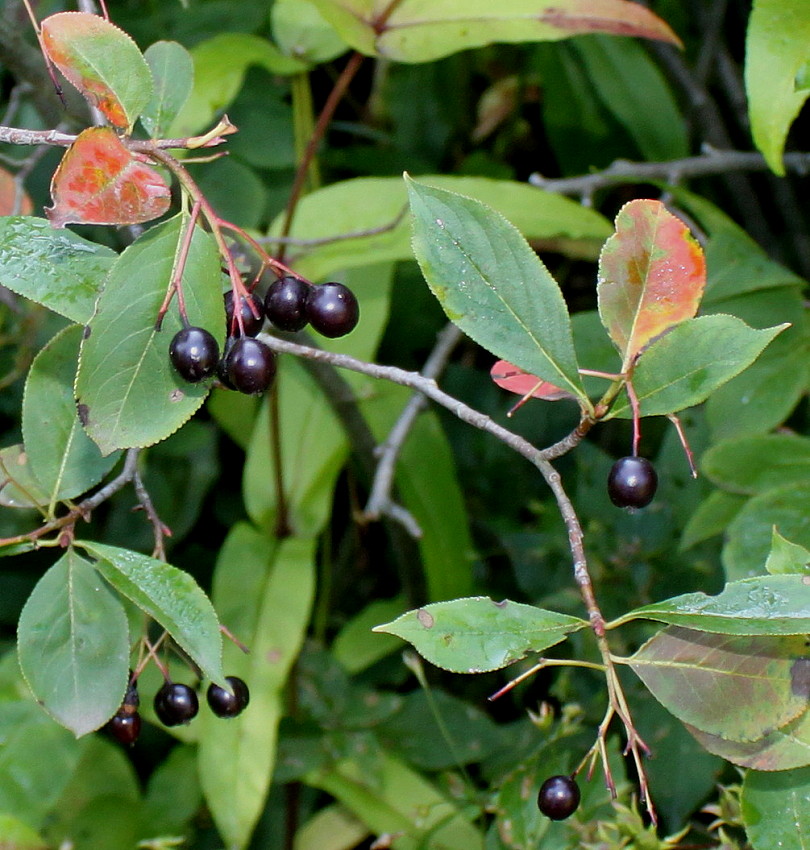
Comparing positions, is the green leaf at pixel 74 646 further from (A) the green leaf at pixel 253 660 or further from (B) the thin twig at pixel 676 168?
(B) the thin twig at pixel 676 168

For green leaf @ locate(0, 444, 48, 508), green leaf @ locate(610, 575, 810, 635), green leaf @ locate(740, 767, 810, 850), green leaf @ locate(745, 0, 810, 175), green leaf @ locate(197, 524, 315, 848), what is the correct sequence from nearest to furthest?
green leaf @ locate(610, 575, 810, 635), green leaf @ locate(740, 767, 810, 850), green leaf @ locate(0, 444, 48, 508), green leaf @ locate(745, 0, 810, 175), green leaf @ locate(197, 524, 315, 848)

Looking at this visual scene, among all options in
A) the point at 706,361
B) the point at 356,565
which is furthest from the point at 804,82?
the point at 356,565

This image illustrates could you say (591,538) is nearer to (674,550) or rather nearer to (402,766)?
(674,550)

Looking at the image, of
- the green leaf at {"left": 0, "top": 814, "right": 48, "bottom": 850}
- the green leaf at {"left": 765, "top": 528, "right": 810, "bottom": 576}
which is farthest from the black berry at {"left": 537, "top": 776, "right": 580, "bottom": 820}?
the green leaf at {"left": 0, "top": 814, "right": 48, "bottom": 850}

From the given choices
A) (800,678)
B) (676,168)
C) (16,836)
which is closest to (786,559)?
(800,678)

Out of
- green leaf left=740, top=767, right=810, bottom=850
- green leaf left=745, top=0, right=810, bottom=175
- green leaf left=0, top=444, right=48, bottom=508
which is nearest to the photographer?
green leaf left=740, top=767, right=810, bottom=850

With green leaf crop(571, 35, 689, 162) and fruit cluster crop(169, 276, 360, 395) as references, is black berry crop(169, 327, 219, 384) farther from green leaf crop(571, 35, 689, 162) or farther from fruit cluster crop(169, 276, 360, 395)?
green leaf crop(571, 35, 689, 162)

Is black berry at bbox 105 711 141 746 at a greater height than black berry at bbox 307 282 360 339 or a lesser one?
lesser
